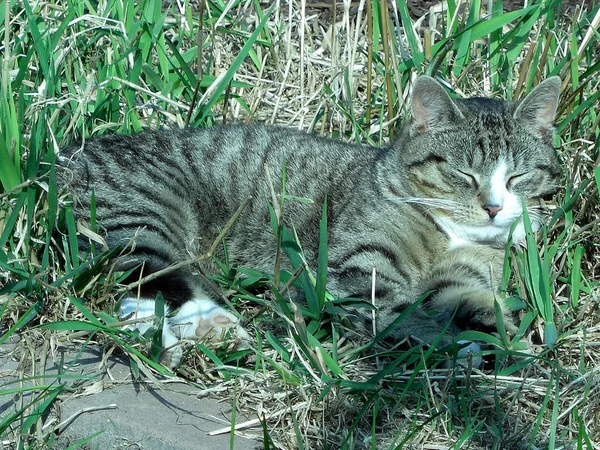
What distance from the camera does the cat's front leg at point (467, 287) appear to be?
3326 millimetres

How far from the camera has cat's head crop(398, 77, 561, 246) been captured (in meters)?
3.47

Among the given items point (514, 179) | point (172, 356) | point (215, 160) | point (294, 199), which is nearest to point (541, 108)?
point (514, 179)

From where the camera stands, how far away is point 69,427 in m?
2.67

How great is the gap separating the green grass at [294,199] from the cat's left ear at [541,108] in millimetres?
218

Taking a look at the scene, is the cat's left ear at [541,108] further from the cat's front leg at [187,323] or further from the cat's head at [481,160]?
the cat's front leg at [187,323]

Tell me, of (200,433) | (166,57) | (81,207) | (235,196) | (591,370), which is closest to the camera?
(200,433)

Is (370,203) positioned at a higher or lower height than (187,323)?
higher

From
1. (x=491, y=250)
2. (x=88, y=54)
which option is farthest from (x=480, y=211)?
(x=88, y=54)

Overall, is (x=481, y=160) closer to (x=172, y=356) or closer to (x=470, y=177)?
(x=470, y=177)

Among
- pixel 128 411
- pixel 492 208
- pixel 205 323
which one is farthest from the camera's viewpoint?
pixel 492 208

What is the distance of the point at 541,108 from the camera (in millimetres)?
3553

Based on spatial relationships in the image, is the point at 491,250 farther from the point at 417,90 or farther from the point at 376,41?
the point at 376,41

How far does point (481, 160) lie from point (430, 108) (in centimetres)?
32

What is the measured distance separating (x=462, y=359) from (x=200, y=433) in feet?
3.13
